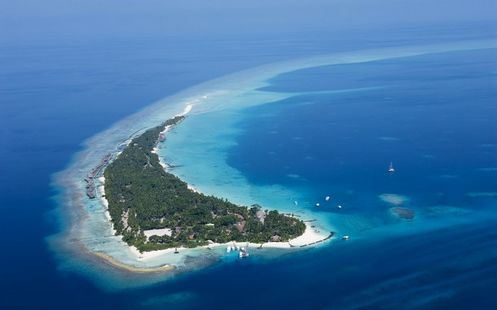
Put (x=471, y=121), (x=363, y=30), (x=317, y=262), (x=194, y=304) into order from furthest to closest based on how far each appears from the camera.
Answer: (x=363, y=30) < (x=471, y=121) < (x=317, y=262) < (x=194, y=304)

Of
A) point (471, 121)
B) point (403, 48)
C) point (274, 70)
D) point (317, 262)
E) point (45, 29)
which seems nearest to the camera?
point (317, 262)

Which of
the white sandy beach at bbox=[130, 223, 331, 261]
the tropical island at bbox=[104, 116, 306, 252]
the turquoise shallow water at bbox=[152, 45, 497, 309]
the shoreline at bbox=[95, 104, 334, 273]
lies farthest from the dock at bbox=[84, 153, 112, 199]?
the white sandy beach at bbox=[130, 223, 331, 261]

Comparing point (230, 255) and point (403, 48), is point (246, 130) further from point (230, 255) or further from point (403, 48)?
point (403, 48)

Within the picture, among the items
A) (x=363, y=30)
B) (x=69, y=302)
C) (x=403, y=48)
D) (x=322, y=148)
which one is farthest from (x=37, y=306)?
(x=363, y=30)

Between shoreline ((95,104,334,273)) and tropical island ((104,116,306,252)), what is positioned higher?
tropical island ((104,116,306,252))

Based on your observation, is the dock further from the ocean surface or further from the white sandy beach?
the white sandy beach
